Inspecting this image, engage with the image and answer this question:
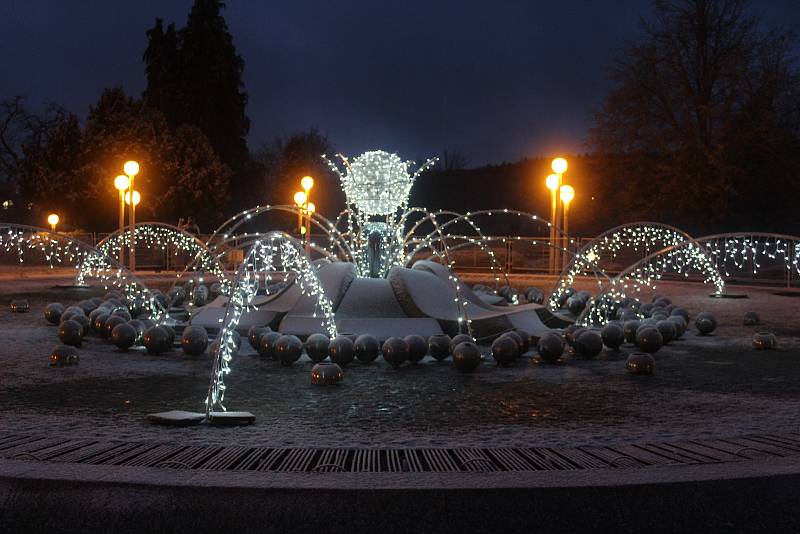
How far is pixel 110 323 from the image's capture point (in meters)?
12.6

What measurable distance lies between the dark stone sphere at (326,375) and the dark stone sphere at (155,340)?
2.98 metres

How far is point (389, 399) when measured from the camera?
822 centimetres

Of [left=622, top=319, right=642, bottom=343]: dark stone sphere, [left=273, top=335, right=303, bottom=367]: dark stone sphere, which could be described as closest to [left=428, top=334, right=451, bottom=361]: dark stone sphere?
[left=273, top=335, right=303, bottom=367]: dark stone sphere

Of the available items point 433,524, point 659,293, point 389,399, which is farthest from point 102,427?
point 659,293

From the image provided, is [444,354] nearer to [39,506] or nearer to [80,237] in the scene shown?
[39,506]

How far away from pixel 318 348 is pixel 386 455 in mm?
4799

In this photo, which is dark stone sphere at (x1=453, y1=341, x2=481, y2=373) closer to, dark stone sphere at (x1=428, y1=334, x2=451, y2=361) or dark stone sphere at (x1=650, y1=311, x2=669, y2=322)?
dark stone sphere at (x1=428, y1=334, x2=451, y2=361)

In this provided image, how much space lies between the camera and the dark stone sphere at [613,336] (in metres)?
11.9

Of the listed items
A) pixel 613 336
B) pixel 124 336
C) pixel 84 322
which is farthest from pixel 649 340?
pixel 84 322

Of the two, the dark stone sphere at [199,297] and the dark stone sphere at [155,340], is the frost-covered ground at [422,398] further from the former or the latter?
the dark stone sphere at [199,297]

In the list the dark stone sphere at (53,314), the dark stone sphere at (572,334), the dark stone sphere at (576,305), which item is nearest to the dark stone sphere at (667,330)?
the dark stone sphere at (572,334)

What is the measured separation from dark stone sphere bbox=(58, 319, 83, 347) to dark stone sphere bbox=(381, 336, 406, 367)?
423 cm

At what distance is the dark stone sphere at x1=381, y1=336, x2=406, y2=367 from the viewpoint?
10211mm

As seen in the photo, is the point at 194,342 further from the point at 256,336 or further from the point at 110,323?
the point at 110,323
